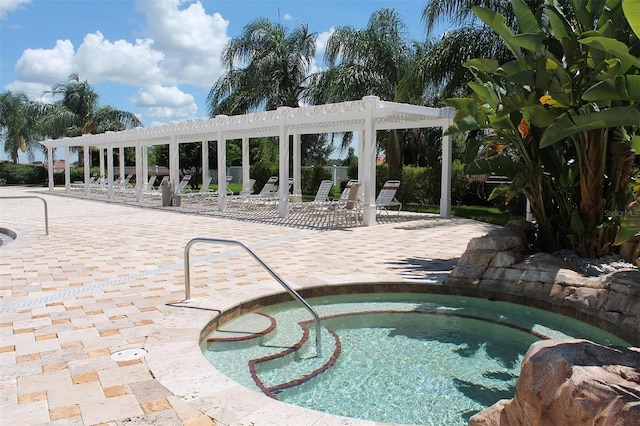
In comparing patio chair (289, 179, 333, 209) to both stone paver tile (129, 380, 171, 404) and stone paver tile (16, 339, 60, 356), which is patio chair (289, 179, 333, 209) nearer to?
stone paver tile (16, 339, 60, 356)

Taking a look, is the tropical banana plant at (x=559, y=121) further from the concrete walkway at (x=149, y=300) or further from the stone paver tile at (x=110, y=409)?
the stone paver tile at (x=110, y=409)

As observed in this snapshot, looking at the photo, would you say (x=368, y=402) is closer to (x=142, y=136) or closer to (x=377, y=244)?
(x=377, y=244)

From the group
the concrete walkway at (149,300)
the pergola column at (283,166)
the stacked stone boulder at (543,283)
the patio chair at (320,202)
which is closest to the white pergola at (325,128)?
the pergola column at (283,166)

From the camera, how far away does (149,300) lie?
18.9ft

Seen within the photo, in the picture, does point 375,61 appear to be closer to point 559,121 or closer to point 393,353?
point 559,121

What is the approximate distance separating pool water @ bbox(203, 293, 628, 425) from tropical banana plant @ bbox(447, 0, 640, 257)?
2009mm

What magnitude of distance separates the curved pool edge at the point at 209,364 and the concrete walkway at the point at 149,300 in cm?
1

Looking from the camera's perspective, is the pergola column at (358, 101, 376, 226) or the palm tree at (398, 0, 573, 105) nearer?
the pergola column at (358, 101, 376, 226)

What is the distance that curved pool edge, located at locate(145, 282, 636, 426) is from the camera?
9.98ft

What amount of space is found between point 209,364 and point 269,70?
78.1ft

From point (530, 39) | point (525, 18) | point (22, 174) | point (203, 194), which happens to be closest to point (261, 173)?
point (203, 194)

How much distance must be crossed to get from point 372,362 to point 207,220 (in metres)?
10.7

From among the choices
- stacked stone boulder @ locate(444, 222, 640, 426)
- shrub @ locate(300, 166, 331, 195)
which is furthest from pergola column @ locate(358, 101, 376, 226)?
shrub @ locate(300, 166, 331, 195)

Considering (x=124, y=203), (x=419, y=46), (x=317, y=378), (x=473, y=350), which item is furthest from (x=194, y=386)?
(x=419, y=46)
